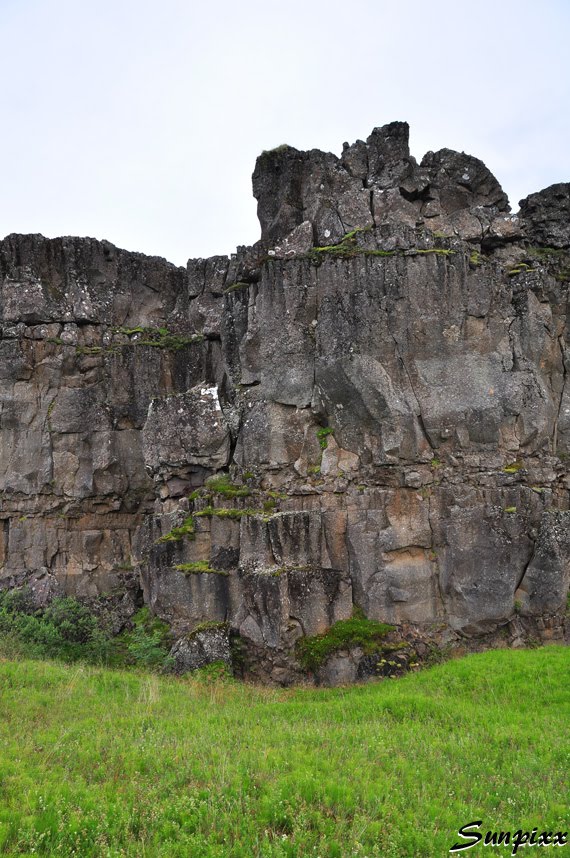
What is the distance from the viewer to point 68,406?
2352 centimetres

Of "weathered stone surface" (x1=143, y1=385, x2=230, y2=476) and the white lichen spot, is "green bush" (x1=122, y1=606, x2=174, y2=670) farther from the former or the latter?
the white lichen spot

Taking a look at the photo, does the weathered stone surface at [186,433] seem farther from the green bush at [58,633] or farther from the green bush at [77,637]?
the green bush at [58,633]

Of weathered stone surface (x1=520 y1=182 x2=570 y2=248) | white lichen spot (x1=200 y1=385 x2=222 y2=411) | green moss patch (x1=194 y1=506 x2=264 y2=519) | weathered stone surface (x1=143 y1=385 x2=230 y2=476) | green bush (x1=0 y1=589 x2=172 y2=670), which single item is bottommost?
green bush (x1=0 y1=589 x2=172 y2=670)

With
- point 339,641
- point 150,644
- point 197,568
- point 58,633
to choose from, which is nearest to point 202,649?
point 150,644

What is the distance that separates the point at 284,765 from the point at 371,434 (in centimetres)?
930

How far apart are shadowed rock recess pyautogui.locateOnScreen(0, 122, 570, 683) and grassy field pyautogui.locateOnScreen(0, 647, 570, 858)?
2.15m

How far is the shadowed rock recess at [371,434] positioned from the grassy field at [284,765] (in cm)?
215

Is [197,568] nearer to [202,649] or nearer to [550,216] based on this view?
[202,649]

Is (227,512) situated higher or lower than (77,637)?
higher

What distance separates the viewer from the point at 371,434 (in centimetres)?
1747

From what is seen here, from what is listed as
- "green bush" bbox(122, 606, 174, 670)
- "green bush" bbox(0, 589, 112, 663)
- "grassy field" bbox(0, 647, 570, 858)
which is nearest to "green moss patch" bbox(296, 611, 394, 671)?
"grassy field" bbox(0, 647, 570, 858)

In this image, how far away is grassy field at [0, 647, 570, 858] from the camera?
7.78m

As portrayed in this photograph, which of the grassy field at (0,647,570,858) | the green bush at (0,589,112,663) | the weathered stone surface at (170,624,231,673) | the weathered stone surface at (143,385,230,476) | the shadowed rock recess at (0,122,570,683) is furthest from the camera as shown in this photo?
the weathered stone surface at (143,385,230,476)

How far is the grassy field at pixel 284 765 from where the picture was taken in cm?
778
